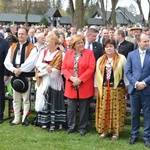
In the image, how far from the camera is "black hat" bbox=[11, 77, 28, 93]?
661 centimetres

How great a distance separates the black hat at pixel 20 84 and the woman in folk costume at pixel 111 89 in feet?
5.12

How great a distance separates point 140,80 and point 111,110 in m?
0.80

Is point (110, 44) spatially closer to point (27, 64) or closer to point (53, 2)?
point (27, 64)

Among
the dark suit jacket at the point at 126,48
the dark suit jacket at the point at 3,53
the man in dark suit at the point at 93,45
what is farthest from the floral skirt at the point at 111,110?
the dark suit jacket at the point at 126,48

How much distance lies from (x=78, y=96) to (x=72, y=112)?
0.37m

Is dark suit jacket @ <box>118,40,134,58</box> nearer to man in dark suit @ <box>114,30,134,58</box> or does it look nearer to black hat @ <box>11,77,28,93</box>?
man in dark suit @ <box>114,30,134,58</box>

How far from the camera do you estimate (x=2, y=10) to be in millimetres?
70000

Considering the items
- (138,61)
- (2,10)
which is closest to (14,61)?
(138,61)

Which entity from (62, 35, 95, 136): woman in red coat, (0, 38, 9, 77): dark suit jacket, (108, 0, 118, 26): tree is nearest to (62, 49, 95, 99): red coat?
(62, 35, 95, 136): woman in red coat

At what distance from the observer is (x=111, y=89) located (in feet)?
19.4

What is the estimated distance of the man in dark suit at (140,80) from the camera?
5.52 m

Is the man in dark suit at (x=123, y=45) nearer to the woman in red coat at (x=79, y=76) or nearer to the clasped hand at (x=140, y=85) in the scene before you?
the woman in red coat at (x=79, y=76)

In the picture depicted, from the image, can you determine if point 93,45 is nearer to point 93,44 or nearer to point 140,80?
point 93,44

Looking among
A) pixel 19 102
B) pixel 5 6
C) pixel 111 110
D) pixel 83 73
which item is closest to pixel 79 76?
→ pixel 83 73
